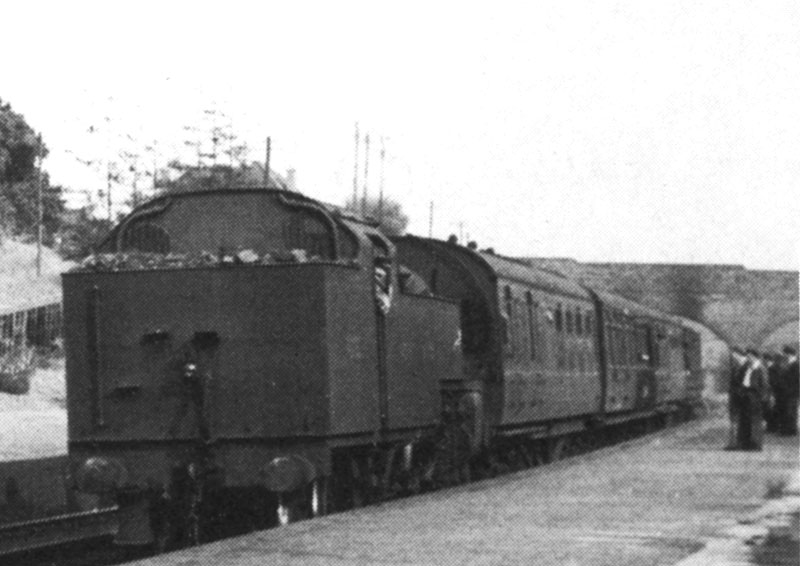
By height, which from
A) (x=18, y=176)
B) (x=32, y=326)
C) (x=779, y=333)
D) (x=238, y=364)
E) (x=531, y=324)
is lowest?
(x=238, y=364)

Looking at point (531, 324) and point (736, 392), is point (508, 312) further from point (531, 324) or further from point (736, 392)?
point (736, 392)

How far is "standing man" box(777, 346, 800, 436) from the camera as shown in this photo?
25812 mm

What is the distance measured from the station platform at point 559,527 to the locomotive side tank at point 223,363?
3.13 feet

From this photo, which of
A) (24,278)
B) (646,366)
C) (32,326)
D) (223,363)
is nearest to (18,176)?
(24,278)

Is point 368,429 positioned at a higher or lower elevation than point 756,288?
lower

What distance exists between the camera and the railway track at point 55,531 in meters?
14.4

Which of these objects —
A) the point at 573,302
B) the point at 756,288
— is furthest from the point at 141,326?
the point at 756,288

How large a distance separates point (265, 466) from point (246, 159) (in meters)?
25.0

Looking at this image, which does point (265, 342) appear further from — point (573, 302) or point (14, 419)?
point (14, 419)

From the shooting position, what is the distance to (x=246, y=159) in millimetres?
37188

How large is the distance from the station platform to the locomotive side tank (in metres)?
0.95

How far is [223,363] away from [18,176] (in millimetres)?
48550

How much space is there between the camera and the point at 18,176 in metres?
59.6

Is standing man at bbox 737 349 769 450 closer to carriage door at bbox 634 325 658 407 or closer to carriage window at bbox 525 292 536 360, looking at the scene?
carriage window at bbox 525 292 536 360
